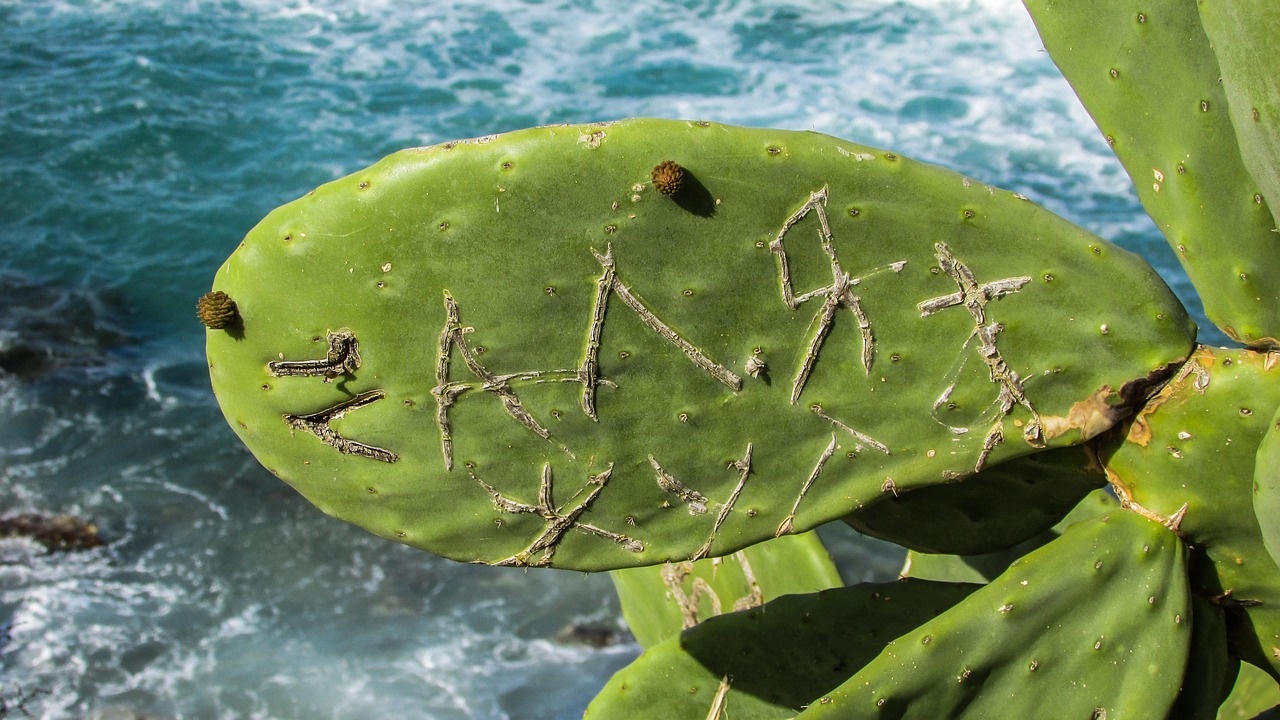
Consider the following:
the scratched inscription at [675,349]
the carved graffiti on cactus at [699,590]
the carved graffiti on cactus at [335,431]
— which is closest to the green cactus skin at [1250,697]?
the carved graffiti on cactus at [699,590]

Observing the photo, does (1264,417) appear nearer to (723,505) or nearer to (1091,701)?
(1091,701)

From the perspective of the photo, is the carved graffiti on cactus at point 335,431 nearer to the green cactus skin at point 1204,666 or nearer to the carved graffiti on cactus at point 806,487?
the carved graffiti on cactus at point 806,487

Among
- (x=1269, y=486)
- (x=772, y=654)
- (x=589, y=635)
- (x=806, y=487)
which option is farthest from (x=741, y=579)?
(x=589, y=635)

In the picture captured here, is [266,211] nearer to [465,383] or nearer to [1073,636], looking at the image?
[465,383]

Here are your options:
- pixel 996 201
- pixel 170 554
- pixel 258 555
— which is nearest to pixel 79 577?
pixel 170 554

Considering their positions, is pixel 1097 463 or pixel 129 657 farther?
pixel 129 657

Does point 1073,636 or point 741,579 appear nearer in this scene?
point 1073,636
